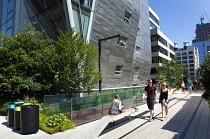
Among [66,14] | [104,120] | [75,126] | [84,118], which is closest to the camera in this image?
[104,120]

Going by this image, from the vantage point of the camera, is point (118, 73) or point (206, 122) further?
point (118, 73)

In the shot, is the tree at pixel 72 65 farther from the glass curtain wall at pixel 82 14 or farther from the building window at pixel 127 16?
the building window at pixel 127 16

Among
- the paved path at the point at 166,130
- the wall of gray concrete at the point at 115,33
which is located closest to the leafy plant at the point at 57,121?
the paved path at the point at 166,130

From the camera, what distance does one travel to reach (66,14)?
14328 millimetres

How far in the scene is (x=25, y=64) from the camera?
10055 millimetres

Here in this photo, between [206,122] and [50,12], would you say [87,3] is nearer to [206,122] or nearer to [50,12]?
[50,12]

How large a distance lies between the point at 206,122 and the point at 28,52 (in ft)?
36.2

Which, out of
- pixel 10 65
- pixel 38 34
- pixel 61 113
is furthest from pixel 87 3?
pixel 61 113

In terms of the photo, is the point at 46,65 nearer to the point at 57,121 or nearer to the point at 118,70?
the point at 57,121

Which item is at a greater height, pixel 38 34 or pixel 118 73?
pixel 38 34

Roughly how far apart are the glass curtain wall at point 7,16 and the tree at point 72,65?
1513 centimetres

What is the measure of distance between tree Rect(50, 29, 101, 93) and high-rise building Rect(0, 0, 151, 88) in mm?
5121

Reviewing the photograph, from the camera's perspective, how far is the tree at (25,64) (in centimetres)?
967

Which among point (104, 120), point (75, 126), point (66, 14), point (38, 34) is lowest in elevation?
point (75, 126)
